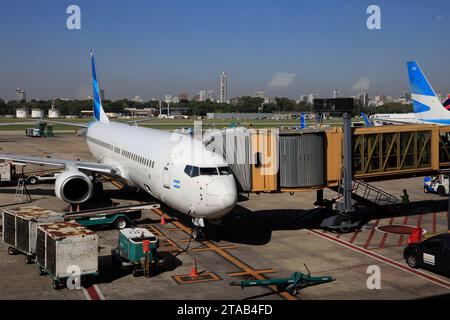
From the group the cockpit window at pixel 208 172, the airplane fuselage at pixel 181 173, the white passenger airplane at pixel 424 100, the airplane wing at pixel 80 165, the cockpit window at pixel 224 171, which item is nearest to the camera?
the airplane fuselage at pixel 181 173

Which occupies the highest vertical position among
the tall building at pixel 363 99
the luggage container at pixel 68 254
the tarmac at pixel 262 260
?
the tall building at pixel 363 99

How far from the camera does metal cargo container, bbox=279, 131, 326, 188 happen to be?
84.3 ft

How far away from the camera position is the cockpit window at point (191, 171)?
2211 centimetres

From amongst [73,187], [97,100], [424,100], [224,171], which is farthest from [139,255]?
[424,100]

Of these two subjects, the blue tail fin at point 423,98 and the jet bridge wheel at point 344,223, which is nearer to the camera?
the jet bridge wheel at point 344,223

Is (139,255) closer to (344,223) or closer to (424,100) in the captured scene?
(344,223)

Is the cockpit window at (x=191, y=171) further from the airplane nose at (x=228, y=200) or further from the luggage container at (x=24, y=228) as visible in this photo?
the luggage container at (x=24, y=228)

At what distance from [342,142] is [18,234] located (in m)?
16.8

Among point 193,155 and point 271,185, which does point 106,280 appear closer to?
point 193,155

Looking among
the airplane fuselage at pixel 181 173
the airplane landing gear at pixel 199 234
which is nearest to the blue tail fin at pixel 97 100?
the airplane fuselage at pixel 181 173

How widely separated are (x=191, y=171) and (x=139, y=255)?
16.3 ft

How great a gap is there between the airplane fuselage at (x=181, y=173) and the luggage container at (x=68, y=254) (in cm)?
546

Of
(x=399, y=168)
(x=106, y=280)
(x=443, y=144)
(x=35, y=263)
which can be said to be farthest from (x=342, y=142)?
(x=35, y=263)

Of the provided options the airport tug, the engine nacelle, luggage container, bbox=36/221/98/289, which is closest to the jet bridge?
the airport tug
